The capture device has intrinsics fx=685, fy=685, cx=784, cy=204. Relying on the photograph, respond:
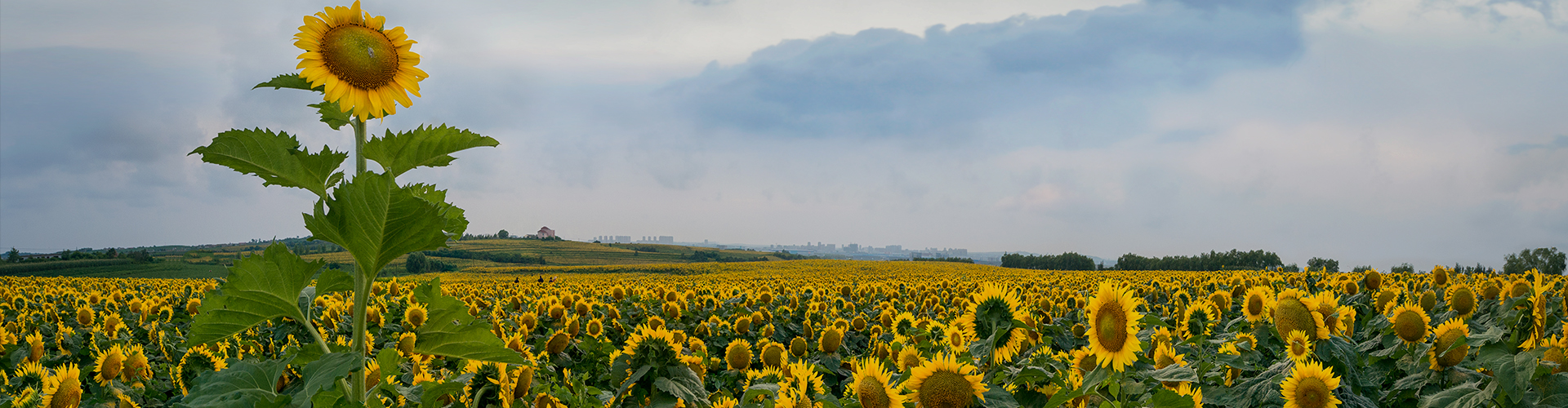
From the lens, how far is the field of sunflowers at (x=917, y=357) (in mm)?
2492

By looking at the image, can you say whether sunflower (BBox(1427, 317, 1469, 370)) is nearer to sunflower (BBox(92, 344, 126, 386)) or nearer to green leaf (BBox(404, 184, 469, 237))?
green leaf (BBox(404, 184, 469, 237))

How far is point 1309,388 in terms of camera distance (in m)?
3.15

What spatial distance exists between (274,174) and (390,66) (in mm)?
450

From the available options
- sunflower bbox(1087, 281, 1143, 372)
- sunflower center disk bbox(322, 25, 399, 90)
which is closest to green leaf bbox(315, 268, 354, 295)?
sunflower center disk bbox(322, 25, 399, 90)

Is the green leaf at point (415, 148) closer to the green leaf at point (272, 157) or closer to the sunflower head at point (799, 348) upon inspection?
the green leaf at point (272, 157)

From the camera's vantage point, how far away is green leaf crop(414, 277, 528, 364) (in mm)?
1574

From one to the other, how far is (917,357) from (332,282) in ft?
7.18

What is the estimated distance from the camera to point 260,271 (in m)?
1.46

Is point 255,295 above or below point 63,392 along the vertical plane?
above

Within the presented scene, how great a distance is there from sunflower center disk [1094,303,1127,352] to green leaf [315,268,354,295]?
2.47 metres

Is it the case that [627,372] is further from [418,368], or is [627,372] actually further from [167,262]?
[167,262]

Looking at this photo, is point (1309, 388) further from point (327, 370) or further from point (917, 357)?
point (327, 370)

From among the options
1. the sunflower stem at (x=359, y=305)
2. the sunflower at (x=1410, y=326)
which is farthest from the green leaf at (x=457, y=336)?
the sunflower at (x=1410, y=326)

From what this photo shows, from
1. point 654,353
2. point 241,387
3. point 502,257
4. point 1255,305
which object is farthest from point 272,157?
point 502,257
